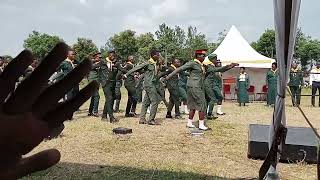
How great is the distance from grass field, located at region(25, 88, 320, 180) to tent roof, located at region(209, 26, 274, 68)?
963 centimetres

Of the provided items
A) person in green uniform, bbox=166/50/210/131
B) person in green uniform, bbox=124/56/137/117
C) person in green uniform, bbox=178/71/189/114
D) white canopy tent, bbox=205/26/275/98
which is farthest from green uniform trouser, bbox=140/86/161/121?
white canopy tent, bbox=205/26/275/98

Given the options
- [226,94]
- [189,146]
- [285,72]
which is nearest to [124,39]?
[226,94]

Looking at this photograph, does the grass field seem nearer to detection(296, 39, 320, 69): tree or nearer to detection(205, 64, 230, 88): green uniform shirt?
detection(205, 64, 230, 88): green uniform shirt

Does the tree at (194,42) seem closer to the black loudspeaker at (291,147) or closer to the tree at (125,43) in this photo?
the tree at (125,43)

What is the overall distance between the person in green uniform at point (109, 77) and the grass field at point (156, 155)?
726mm

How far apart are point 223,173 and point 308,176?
106 centimetres

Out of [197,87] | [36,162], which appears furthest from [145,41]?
[36,162]

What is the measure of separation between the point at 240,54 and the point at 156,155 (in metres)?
14.0

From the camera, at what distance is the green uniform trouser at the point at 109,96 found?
10.6m

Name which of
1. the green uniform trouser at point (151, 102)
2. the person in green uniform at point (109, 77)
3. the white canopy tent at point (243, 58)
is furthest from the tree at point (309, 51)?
the green uniform trouser at point (151, 102)

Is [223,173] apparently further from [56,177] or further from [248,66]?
[248,66]

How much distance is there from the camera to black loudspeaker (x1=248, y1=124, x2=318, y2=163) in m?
6.06

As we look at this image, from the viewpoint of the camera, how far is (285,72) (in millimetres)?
4098

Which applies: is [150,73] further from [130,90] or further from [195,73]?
[130,90]
